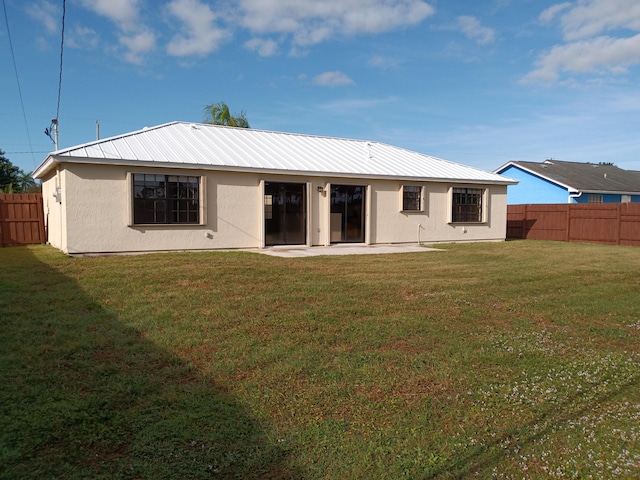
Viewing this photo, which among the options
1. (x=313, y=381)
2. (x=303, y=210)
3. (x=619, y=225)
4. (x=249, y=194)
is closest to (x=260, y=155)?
(x=249, y=194)

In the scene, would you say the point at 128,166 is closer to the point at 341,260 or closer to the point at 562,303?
the point at 341,260

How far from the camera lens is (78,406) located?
3.39 meters

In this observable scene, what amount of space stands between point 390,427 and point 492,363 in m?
1.69

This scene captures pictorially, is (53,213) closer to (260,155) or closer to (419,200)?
(260,155)

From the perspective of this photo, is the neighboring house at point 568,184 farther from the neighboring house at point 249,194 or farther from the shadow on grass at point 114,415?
the shadow on grass at point 114,415

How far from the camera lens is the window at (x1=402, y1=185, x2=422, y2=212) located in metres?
15.8

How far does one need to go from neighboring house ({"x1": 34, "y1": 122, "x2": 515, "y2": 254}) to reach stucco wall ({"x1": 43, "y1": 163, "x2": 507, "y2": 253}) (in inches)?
1.1

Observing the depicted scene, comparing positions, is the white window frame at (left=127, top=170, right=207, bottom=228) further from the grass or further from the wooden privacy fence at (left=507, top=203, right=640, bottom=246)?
the wooden privacy fence at (left=507, top=203, right=640, bottom=246)

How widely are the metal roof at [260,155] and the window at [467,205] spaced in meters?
0.49

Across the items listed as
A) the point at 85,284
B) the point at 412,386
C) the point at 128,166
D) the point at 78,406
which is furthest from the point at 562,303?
the point at 128,166

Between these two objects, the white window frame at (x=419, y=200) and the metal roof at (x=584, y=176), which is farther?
the metal roof at (x=584, y=176)

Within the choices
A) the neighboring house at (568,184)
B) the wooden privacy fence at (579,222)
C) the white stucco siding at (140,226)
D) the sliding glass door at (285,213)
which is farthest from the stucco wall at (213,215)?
the neighboring house at (568,184)

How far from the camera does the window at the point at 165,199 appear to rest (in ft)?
38.9

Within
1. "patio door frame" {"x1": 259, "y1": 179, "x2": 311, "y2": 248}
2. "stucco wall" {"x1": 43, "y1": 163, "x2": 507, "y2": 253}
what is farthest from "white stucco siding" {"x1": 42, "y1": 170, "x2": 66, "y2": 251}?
"patio door frame" {"x1": 259, "y1": 179, "x2": 311, "y2": 248}
